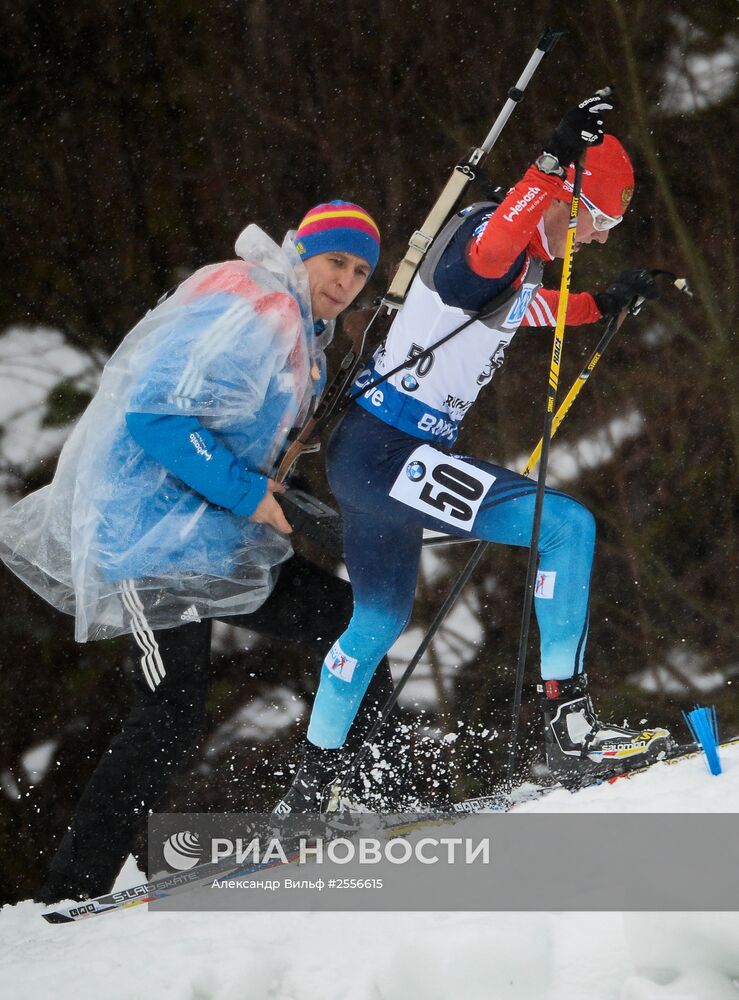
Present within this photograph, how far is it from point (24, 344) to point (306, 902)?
11.3ft

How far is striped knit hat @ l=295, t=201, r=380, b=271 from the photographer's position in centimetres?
266

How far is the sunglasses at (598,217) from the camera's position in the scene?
2.46m

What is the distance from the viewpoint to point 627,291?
9.36ft

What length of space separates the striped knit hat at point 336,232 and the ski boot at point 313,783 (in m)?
1.41

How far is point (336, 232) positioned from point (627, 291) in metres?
0.90

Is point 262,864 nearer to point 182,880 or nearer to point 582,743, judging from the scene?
point 182,880

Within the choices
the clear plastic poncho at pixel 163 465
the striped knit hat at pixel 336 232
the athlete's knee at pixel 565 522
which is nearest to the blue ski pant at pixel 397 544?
the athlete's knee at pixel 565 522

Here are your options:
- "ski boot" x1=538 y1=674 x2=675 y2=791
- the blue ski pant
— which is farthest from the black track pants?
"ski boot" x1=538 y1=674 x2=675 y2=791

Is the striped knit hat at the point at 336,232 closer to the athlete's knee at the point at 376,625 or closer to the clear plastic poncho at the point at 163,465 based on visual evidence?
the clear plastic poncho at the point at 163,465

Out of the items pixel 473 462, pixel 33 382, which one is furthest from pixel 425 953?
pixel 33 382

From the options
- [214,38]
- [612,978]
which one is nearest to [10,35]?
[214,38]

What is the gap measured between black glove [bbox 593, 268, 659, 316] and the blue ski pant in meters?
0.77

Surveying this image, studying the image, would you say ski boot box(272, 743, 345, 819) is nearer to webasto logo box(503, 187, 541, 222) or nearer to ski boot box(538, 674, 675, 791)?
ski boot box(538, 674, 675, 791)

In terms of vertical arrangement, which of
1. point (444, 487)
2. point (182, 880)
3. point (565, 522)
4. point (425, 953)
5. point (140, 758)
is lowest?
point (425, 953)
